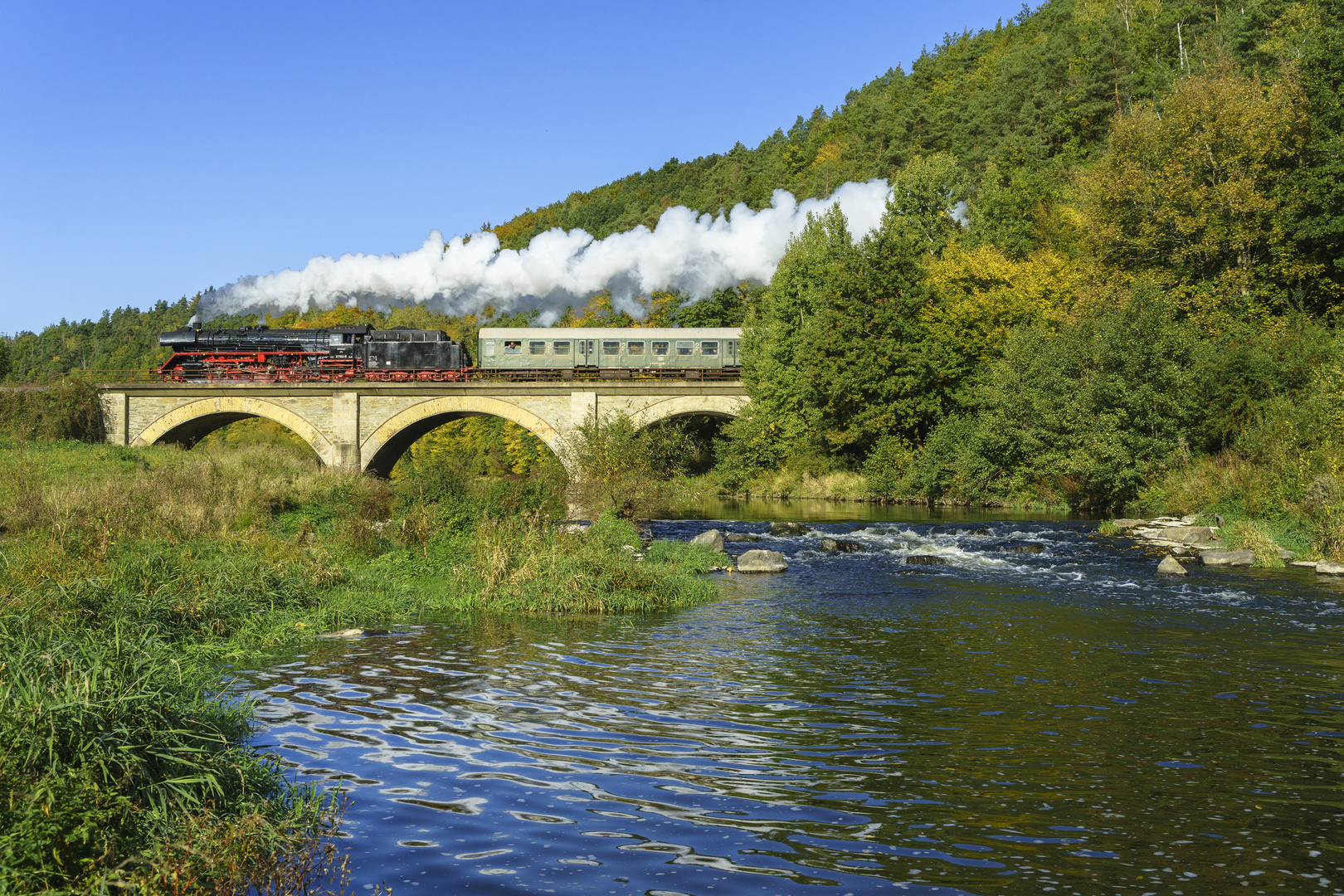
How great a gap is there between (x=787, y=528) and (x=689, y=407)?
21385mm

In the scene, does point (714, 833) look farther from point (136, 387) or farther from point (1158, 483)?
point (136, 387)

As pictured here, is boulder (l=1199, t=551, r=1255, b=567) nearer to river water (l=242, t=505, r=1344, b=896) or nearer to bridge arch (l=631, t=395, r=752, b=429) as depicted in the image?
river water (l=242, t=505, r=1344, b=896)

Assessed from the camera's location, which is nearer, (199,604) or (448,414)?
(199,604)

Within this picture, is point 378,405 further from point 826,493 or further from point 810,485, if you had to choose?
point 826,493

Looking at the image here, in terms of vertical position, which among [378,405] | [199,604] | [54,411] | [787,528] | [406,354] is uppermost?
[406,354]

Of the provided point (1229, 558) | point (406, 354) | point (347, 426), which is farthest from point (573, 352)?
point (1229, 558)

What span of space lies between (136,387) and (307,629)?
44.1m

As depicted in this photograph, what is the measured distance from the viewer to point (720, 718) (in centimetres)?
854

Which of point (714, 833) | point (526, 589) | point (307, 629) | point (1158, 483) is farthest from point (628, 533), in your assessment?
point (1158, 483)

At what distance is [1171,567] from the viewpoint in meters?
18.8

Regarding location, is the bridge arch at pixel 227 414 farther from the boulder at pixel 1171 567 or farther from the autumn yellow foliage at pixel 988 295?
the boulder at pixel 1171 567

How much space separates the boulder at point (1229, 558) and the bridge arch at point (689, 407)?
30.4 metres

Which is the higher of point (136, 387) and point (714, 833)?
point (136, 387)

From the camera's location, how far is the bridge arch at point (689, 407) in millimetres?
48375
